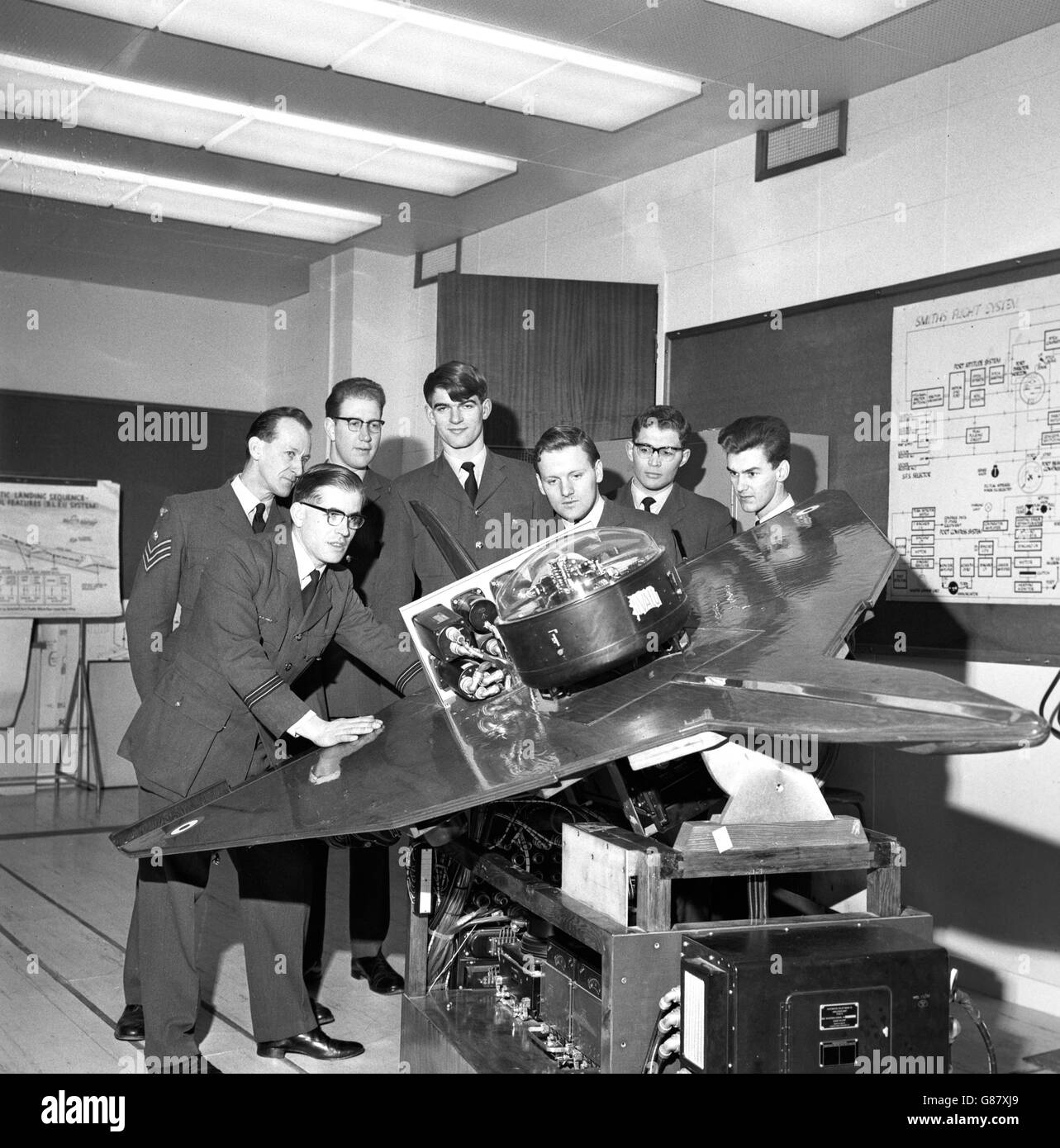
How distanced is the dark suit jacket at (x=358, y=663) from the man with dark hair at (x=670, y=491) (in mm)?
791

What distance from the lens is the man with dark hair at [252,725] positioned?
2.59 metres

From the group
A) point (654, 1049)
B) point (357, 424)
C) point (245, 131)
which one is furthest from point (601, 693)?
point (245, 131)

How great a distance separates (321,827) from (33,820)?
5043mm

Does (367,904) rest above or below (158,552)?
below

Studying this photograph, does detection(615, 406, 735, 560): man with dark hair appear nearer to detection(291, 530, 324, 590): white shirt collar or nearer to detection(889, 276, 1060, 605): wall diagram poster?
detection(889, 276, 1060, 605): wall diagram poster

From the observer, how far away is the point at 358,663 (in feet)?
11.3

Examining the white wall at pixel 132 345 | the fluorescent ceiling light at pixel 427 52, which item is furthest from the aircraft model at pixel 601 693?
the white wall at pixel 132 345

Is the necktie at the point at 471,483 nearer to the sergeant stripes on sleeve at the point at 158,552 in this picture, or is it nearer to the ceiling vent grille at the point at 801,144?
the sergeant stripes on sleeve at the point at 158,552

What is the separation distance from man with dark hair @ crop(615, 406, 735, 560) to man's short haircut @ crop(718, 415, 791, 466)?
43 cm

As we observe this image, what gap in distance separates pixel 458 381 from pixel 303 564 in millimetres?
851

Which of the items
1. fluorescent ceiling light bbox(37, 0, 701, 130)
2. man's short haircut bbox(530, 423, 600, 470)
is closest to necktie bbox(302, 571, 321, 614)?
man's short haircut bbox(530, 423, 600, 470)

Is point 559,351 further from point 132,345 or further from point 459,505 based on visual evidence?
point 132,345

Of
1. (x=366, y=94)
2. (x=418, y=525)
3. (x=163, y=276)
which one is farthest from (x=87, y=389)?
(x=418, y=525)
